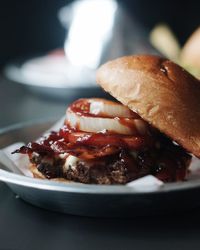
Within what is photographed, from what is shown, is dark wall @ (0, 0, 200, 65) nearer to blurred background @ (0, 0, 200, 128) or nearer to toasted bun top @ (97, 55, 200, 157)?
blurred background @ (0, 0, 200, 128)

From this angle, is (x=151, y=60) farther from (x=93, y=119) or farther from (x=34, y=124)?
(x=34, y=124)

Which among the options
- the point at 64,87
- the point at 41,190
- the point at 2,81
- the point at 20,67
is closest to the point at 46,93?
the point at 64,87

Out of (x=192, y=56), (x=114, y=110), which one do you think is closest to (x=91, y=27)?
(x=192, y=56)

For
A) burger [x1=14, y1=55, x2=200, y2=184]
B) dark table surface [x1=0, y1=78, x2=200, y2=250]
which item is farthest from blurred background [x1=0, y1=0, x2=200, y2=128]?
dark table surface [x1=0, y1=78, x2=200, y2=250]

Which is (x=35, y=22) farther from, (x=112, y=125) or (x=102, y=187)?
(x=102, y=187)

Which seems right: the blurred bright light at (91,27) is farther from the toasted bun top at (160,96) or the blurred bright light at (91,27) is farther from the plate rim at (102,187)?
the plate rim at (102,187)

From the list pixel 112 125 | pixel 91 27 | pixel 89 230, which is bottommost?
pixel 91 27

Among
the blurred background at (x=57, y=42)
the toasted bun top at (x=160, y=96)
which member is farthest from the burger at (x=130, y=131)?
the blurred background at (x=57, y=42)

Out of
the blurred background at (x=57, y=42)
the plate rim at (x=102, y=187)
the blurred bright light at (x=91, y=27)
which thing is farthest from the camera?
the blurred bright light at (x=91, y=27)
